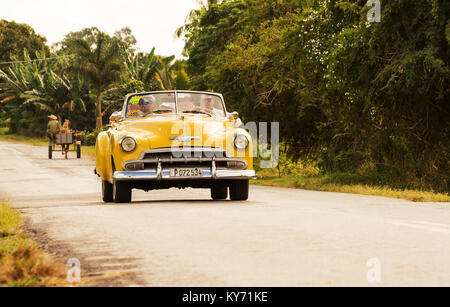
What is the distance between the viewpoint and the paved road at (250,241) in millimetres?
5480

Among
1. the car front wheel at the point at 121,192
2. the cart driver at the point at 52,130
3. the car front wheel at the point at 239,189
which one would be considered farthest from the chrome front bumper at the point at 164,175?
the cart driver at the point at 52,130

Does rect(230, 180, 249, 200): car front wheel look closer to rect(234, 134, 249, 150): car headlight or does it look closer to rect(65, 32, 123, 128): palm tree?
rect(234, 134, 249, 150): car headlight

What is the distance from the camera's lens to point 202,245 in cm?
695

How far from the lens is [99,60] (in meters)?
52.5

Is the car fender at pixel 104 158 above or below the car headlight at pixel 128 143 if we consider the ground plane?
below

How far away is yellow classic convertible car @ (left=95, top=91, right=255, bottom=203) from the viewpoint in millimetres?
11414

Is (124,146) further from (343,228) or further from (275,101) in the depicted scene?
(275,101)

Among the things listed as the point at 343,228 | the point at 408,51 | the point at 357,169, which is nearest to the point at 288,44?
the point at 357,169

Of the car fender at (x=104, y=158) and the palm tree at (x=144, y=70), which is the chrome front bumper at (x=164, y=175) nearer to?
the car fender at (x=104, y=158)

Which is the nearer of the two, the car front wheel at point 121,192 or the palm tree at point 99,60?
the car front wheel at point 121,192

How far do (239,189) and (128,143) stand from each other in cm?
209

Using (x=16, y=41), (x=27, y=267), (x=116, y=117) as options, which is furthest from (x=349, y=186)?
(x=16, y=41)

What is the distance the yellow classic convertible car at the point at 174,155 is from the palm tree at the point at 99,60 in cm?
4048

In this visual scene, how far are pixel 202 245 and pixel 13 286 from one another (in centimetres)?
218
